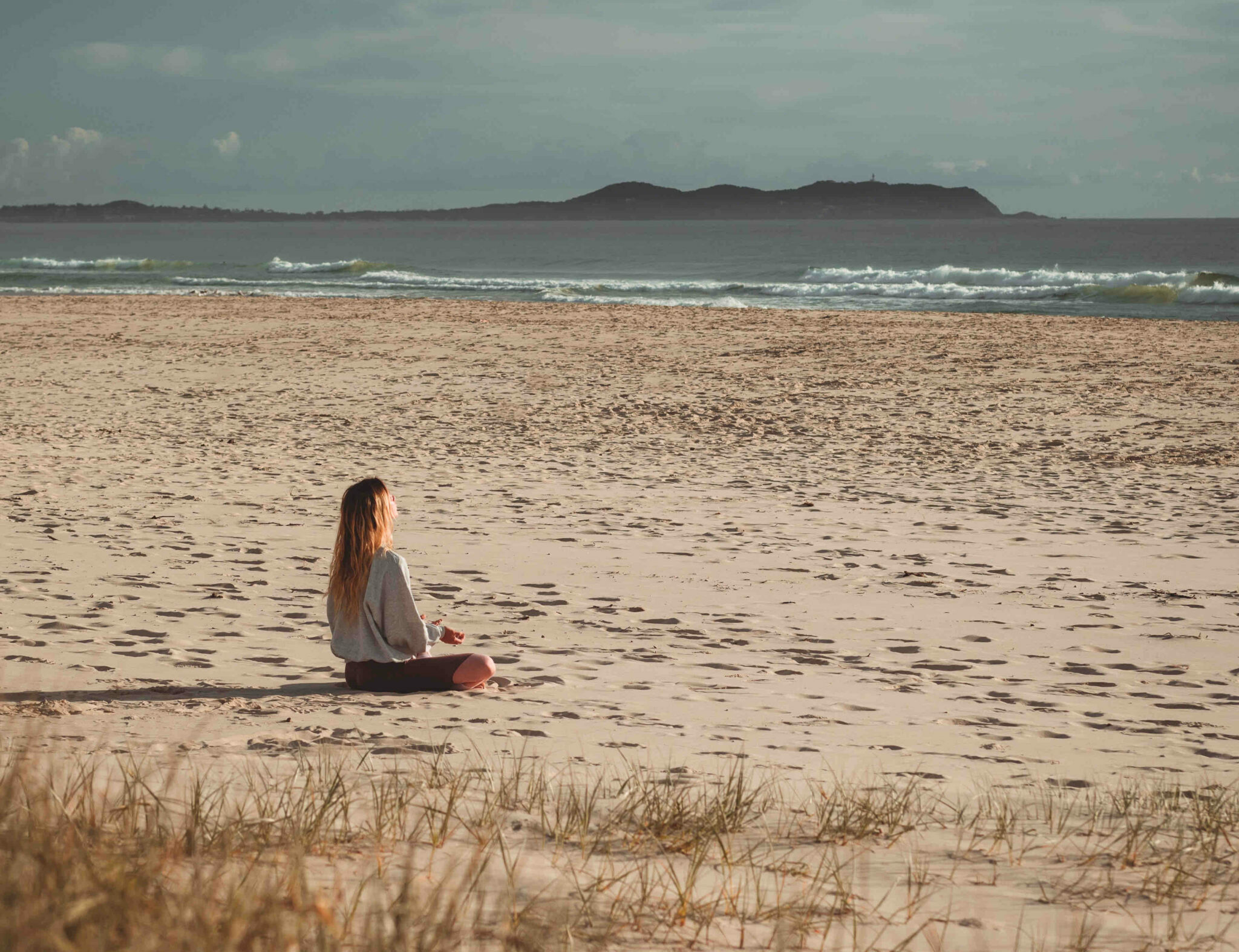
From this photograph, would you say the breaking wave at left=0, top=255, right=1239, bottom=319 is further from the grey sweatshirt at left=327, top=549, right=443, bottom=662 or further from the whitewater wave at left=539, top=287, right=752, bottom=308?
the grey sweatshirt at left=327, top=549, right=443, bottom=662

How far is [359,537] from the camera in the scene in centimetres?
518

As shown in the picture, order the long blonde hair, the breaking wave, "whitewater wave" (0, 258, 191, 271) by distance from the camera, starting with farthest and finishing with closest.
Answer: "whitewater wave" (0, 258, 191, 271) < the breaking wave < the long blonde hair

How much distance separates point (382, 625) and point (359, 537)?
0.41 metres

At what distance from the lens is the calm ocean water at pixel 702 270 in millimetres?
35219

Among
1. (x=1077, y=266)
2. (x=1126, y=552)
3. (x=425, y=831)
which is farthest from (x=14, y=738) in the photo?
(x=1077, y=266)

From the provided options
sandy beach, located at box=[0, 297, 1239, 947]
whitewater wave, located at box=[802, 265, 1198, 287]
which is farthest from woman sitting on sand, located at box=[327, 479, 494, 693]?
whitewater wave, located at box=[802, 265, 1198, 287]

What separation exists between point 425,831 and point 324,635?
2.93 m

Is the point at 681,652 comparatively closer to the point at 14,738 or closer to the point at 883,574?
the point at 883,574

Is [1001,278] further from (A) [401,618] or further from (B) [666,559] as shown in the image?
(A) [401,618]

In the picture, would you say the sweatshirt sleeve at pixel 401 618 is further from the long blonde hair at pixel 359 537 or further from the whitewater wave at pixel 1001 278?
the whitewater wave at pixel 1001 278

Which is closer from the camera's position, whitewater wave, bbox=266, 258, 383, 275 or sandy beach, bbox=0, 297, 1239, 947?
sandy beach, bbox=0, 297, 1239, 947

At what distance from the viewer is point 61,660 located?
5453mm

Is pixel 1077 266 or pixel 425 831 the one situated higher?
pixel 1077 266

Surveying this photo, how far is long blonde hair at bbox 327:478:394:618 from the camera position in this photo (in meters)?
5.18
